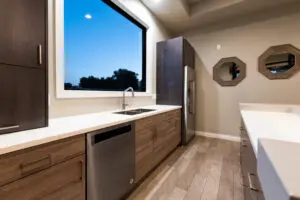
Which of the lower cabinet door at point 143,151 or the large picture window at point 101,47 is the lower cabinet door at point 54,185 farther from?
the large picture window at point 101,47

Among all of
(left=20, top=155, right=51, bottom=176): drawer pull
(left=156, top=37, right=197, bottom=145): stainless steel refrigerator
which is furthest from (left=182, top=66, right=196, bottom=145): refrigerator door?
(left=20, top=155, right=51, bottom=176): drawer pull

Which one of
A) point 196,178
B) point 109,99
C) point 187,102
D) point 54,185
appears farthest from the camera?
point 187,102

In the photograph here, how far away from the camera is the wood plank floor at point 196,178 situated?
1.89 meters

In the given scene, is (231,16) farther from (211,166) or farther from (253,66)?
(211,166)

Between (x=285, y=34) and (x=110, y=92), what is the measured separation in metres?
3.72

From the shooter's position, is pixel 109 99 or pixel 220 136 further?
pixel 220 136

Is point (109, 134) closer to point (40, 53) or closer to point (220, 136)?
point (40, 53)

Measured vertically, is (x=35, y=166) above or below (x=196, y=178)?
above

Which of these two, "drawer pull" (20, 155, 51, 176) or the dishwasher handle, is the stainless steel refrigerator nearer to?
the dishwasher handle

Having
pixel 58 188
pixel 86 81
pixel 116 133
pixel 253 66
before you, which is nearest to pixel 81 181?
pixel 58 188

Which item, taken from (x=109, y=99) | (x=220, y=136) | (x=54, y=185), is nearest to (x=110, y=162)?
(x=54, y=185)

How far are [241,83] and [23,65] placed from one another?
13.4 ft

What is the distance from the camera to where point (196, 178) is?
2.25 meters

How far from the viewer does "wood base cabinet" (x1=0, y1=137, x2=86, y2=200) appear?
2.78 ft
